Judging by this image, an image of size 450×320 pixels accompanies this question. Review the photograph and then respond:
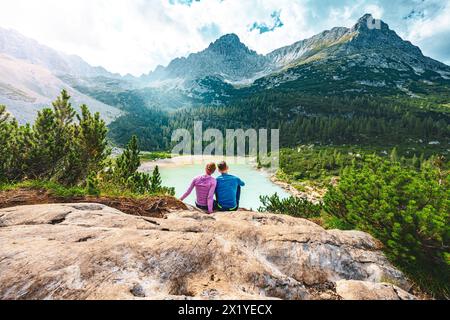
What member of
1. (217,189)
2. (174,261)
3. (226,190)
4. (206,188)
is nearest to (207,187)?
(206,188)

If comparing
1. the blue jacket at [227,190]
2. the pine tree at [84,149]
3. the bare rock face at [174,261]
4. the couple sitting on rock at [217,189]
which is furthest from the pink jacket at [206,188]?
the pine tree at [84,149]

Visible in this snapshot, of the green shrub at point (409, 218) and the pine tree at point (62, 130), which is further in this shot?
the pine tree at point (62, 130)

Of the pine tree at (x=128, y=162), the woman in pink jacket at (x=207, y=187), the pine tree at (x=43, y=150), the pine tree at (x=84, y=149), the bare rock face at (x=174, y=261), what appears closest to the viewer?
the bare rock face at (x=174, y=261)

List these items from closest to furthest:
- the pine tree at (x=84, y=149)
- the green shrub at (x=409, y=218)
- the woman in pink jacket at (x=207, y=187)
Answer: the green shrub at (x=409, y=218), the woman in pink jacket at (x=207, y=187), the pine tree at (x=84, y=149)

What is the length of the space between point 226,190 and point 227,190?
39mm

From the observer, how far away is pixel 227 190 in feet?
33.3

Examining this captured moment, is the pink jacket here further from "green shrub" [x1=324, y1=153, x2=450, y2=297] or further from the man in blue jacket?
"green shrub" [x1=324, y1=153, x2=450, y2=297]

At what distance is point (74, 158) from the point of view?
2033 centimetres

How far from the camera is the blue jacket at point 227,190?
991cm

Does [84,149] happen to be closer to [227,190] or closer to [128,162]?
[128,162]

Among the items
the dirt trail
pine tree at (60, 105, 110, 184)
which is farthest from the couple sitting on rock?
pine tree at (60, 105, 110, 184)

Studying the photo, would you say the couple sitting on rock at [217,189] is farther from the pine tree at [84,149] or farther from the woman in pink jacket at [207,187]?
the pine tree at [84,149]

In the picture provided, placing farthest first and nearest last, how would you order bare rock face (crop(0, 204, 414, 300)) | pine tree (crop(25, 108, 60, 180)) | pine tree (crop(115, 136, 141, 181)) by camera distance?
pine tree (crop(115, 136, 141, 181))
pine tree (crop(25, 108, 60, 180))
bare rock face (crop(0, 204, 414, 300))

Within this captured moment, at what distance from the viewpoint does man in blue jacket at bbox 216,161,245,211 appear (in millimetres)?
9906
